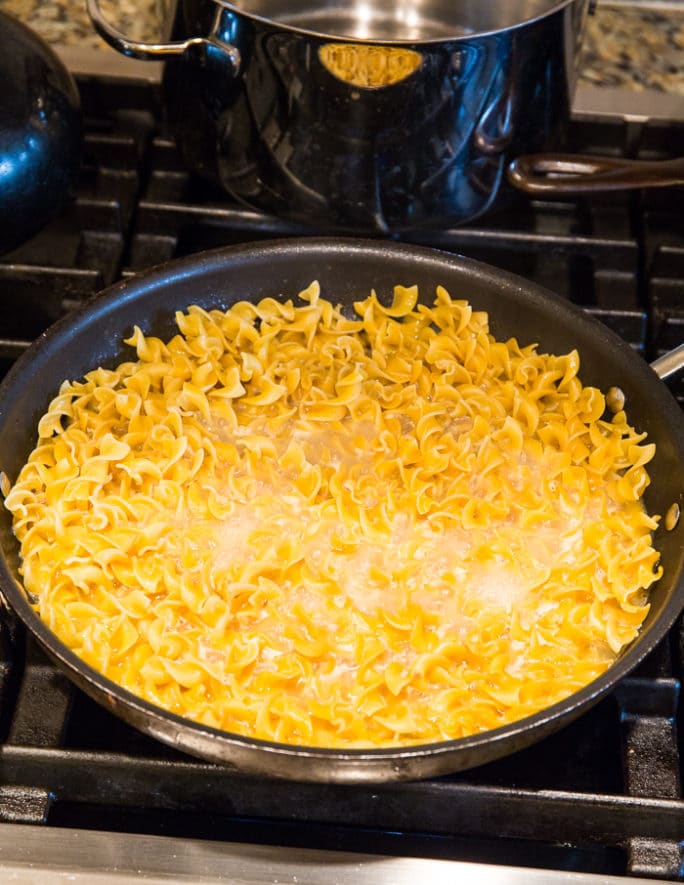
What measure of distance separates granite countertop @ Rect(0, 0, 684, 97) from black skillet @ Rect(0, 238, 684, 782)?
60cm

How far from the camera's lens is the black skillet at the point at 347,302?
83cm

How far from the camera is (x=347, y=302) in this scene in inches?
50.0

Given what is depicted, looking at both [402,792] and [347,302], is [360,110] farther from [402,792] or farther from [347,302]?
[402,792]

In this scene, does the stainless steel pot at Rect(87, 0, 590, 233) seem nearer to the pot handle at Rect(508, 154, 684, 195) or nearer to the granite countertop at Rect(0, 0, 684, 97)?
the pot handle at Rect(508, 154, 684, 195)

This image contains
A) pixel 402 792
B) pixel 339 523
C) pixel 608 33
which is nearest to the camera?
pixel 402 792

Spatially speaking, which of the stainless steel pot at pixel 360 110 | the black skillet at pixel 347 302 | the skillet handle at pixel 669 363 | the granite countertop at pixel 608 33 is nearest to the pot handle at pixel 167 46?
the stainless steel pot at pixel 360 110

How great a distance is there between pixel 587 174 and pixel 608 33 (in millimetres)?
645

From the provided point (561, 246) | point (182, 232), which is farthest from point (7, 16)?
point (561, 246)

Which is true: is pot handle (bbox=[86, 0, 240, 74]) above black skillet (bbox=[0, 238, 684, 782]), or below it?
above

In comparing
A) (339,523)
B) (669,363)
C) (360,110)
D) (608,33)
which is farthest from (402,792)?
(608,33)

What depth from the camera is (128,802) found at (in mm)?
957

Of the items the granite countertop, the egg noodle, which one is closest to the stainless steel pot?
the egg noodle

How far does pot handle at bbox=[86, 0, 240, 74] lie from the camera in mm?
1187

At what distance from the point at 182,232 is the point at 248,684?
0.69 meters
